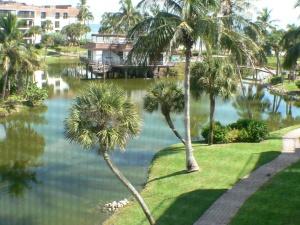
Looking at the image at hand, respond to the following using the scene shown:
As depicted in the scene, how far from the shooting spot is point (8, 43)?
131 feet

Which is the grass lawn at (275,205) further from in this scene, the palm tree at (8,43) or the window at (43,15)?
the window at (43,15)

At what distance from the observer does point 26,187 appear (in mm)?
21516

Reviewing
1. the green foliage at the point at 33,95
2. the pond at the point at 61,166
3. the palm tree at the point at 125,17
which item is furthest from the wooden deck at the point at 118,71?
the pond at the point at 61,166

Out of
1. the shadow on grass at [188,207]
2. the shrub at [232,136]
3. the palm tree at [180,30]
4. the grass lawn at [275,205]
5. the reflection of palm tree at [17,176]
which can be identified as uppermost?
the palm tree at [180,30]

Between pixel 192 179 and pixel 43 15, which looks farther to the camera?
pixel 43 15

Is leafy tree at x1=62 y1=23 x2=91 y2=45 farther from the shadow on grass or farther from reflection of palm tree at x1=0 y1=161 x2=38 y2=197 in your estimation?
the shadow on grass

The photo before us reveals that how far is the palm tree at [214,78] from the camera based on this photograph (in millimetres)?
23828

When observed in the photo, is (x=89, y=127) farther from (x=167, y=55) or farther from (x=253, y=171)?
(x=253, y=171)

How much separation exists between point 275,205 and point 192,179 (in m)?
4.71

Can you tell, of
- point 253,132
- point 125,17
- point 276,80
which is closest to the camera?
point 253,132

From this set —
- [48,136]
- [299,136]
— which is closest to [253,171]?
[299,136]

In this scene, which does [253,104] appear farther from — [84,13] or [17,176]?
[84,13]

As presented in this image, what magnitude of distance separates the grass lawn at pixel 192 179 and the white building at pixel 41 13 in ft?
321

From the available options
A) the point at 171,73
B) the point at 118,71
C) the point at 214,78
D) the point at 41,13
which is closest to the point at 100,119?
the point at 214,78
